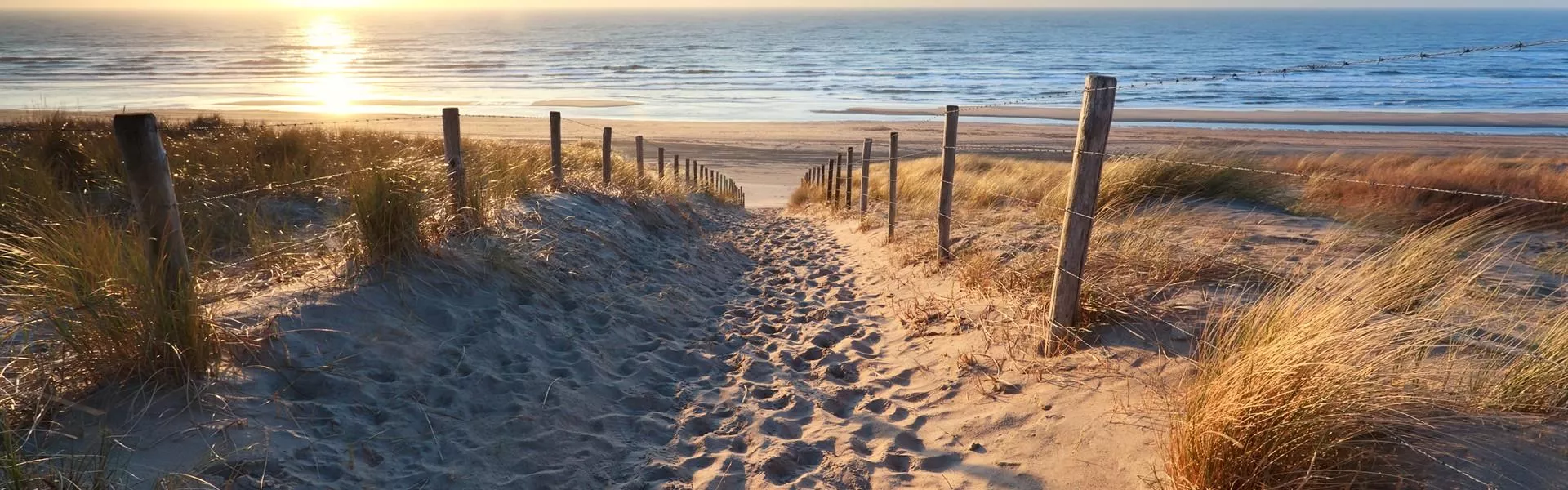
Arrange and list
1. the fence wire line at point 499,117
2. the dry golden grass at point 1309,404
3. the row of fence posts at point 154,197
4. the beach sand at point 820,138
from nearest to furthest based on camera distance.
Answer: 1. the dry golden grass at point 1309,404
2. the row of fence posts at point 154,197
3. the beach sand at point 820,138
4. the fence wire line at point 499,117

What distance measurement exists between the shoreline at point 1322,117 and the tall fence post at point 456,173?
3208 centimetres

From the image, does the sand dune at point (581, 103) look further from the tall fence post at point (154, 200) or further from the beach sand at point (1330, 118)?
the tall fence post at point (154, 200)

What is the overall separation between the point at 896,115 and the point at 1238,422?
3670 cm

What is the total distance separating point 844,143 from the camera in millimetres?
30109

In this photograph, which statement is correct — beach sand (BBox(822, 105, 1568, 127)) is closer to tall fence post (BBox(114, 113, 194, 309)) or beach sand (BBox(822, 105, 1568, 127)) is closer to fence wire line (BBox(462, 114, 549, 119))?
fence wire line (BBox(462, 114, 549, 119))

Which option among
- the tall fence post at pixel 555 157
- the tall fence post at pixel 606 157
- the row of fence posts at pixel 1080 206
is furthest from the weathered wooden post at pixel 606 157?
the row of fence posts at pixel 1080 206

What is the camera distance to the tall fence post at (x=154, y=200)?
10.8 feet

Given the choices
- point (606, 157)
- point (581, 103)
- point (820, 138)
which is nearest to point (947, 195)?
point (606, 157)

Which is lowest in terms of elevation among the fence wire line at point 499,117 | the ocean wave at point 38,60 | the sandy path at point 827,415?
the fence wire line at point 499,117

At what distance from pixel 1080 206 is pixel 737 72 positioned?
205 ft

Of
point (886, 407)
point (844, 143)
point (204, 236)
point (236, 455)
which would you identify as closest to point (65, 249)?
point (236, 455)

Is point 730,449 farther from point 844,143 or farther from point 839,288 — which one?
point 844,143

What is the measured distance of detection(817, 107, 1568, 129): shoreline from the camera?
104ft

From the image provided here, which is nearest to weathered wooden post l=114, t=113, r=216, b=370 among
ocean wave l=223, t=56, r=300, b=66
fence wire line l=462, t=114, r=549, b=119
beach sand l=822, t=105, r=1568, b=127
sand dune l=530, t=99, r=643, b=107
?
beach sand l=822, t=105, r=1568, b=127
